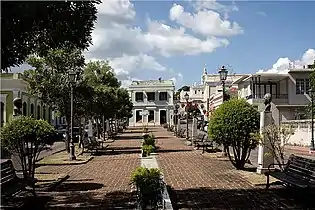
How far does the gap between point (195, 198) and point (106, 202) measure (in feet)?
6.59

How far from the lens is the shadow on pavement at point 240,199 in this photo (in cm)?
1070

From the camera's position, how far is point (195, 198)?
38.5 ft

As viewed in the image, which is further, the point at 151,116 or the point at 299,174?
the point at 151,116

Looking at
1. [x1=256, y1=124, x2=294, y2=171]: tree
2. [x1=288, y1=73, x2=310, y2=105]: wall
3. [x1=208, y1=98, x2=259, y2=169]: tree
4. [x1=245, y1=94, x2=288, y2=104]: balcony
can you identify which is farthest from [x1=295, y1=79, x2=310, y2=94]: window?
[x1=256, y1=124, x2=294, y2=171]: tree

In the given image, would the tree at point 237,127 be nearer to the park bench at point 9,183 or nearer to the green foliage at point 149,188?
the park bench at point 9,183

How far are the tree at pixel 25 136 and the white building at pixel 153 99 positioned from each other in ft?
303

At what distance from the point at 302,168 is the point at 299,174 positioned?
0.51 feet

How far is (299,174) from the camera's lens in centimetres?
1199

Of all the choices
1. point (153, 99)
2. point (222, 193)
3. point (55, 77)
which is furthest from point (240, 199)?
point (153, 99)

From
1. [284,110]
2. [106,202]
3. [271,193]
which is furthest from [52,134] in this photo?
[284,110]

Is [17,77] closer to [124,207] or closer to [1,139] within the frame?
[1,139]

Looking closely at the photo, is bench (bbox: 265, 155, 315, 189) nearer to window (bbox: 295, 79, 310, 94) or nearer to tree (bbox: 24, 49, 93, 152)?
tree (bbox: 24, 49, 93, 152)

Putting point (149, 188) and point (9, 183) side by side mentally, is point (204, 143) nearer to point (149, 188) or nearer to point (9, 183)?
point (9, 183)

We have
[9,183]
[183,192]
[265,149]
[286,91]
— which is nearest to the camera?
[9,183]
